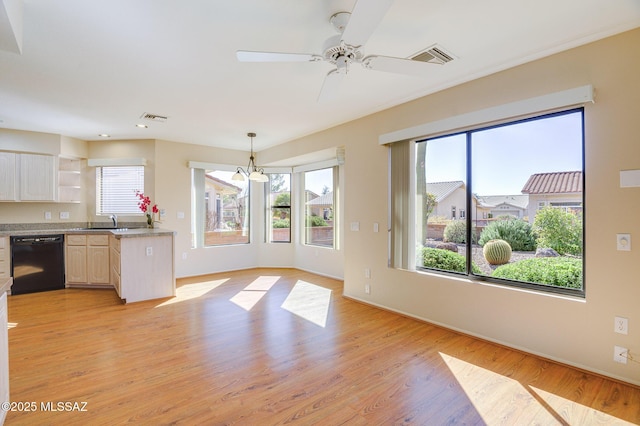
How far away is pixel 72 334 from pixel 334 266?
3859mm

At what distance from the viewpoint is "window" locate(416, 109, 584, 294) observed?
2.63m

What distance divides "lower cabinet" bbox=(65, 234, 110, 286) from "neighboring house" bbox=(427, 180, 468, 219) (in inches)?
Answer: 204

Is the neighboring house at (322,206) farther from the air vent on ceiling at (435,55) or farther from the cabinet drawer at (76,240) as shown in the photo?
the cabinet drawer at (76,240)

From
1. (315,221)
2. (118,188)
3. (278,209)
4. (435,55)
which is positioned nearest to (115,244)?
(118,188)

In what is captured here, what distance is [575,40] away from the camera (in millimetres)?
2412

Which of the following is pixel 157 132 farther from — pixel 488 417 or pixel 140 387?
pixel 488 417

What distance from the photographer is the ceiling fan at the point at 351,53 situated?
163cm

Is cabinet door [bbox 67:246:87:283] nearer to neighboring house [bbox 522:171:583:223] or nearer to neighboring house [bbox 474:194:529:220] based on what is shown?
Result: neighboring house [bbox 474:194:529:220]

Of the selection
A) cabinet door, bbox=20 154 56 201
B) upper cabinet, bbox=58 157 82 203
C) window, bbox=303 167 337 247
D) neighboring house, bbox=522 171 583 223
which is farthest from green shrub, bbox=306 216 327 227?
cabinet door, bbox=20 154 56 201

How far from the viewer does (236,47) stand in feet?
8.16

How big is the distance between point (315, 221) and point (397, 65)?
434cm

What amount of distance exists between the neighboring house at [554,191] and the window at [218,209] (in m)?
5.05

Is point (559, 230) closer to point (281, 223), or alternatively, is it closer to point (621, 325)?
point (621, 325)

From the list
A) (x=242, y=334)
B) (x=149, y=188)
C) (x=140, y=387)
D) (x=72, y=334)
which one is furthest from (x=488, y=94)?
(x=149, y=188)
